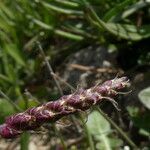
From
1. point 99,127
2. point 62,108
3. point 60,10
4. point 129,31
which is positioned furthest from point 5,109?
point 62,108

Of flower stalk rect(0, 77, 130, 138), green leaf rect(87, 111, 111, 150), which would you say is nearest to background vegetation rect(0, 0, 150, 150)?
green leaf rect(87, 111, 111, 150)

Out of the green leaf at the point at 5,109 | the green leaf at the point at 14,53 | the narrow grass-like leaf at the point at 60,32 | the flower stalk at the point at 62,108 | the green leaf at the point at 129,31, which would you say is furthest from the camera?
the green leaf at the point at 14,53

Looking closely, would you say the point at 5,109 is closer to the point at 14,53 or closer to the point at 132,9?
the point at 14,53

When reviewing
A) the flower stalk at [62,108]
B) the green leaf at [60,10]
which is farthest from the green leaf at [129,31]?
the flower stalk at [62,108]

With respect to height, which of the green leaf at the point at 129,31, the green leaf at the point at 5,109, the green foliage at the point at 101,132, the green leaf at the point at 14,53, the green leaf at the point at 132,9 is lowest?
the green foliage at the point at 101,132

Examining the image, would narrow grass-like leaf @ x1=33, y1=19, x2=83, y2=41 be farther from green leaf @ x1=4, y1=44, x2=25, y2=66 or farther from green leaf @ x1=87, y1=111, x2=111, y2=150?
green leaf @ x1=87, y1=111, x2=111, y2=150

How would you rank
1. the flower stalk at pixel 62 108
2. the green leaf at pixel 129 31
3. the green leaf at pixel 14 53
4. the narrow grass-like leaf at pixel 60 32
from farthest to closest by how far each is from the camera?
the green leaf at pixel 14 53 < the narrow grass-like leaf at pixel 60 32 < the green leaf at pixel 129 31 < the flower stalk at pixel 62 108

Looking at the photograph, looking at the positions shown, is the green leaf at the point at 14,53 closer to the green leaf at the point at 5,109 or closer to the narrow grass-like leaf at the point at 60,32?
the narrow grass-like leaf at the point at 60,32

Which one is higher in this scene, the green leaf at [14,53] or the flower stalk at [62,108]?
the green leaf at [14,53]
